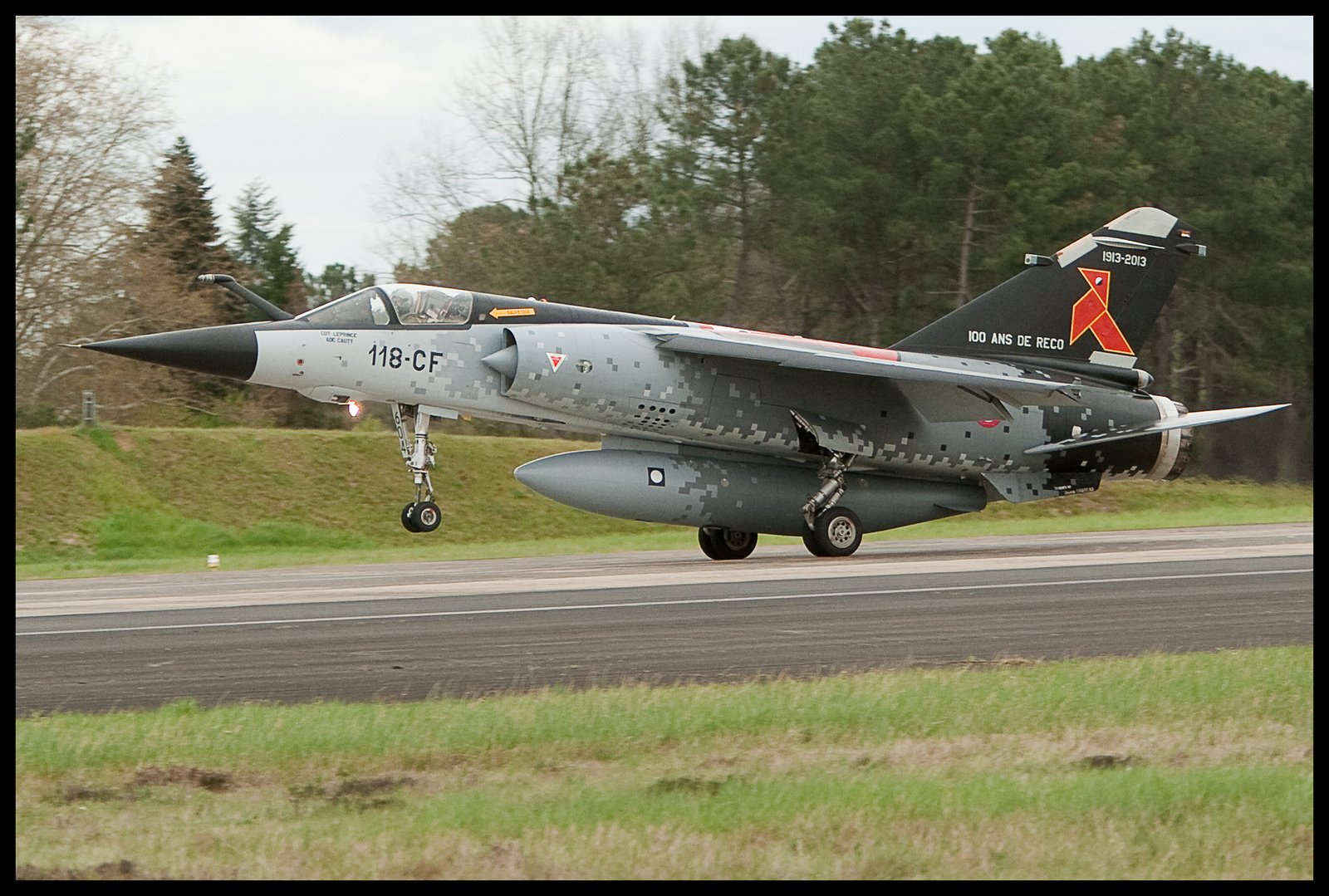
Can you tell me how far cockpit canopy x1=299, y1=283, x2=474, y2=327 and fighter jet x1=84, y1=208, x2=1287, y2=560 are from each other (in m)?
0.02

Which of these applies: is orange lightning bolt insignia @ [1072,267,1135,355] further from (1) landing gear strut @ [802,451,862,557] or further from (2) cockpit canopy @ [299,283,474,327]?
(2) cockpit canopy @ [299,283,474,327]

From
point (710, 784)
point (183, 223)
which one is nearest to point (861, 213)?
point (183, 223)

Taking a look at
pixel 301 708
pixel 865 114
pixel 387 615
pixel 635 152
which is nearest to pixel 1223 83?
pixel 865 114

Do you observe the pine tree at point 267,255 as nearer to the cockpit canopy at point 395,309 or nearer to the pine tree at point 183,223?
the pine tree at point 183,223

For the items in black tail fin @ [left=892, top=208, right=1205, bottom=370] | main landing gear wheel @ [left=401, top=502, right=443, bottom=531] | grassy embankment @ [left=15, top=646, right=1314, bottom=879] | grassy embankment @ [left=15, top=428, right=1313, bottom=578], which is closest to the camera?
grassy embankment @ [left=15, top=646, right=1314, bottom=879]

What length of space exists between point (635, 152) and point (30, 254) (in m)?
20.5

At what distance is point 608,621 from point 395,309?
6696mm

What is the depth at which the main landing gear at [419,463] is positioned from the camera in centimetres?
1741

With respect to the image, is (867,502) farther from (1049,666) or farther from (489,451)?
(489,451)

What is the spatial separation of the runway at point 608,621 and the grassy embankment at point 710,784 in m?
1.06

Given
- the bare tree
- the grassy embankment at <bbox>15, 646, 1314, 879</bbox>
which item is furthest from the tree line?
the grassy embankment at <bbox>15, 646, 1314, 879</bbox>

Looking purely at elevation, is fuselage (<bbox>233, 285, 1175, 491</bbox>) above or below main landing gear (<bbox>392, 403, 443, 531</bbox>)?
above

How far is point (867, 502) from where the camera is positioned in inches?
781

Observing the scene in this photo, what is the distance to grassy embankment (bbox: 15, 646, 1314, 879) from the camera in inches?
219
